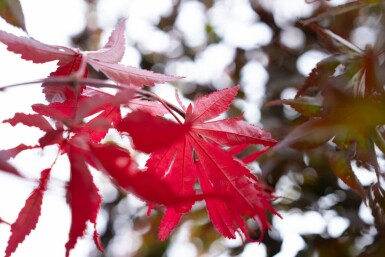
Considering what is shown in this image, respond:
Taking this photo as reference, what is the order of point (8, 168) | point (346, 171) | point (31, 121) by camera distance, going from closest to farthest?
point (8, 168) < point (31, 121) < point (346, 171)

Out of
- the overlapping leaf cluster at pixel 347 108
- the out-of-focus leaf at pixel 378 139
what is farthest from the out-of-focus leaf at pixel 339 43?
the out-of-focus leaf at pixel 378 139

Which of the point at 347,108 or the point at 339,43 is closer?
the point at 347,108

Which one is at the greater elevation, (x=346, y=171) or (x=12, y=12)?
(x=12, y=12)

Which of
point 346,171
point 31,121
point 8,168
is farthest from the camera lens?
point 346,171

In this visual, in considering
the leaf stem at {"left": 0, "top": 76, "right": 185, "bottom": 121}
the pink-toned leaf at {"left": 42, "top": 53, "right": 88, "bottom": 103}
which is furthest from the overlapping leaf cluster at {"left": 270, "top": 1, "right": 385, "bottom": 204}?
the pink-toned leaf at {"left": 42, "top": 53, "right": 88, "bottom": 103}

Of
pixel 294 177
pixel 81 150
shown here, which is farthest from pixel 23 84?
pixel 294 177

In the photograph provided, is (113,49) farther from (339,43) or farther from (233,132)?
(339,43)

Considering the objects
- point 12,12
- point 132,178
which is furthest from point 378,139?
point 12,12

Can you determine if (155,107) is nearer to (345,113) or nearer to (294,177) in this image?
(345,113)

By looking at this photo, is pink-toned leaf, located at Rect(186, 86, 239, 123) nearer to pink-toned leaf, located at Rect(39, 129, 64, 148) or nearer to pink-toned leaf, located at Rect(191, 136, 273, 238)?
pink-toned leaf, located at Rect(191, 136, 273, 238)
